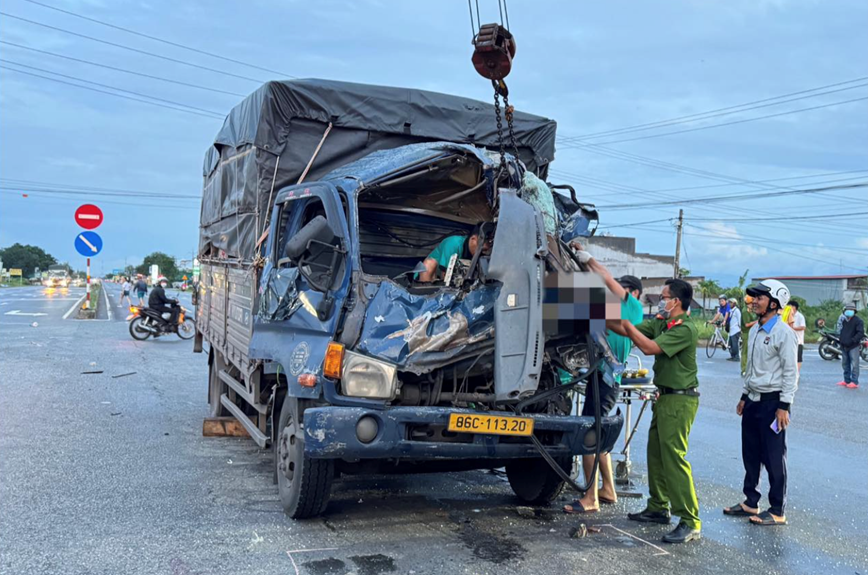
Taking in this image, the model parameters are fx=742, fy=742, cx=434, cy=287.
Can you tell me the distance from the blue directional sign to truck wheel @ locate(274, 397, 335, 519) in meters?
17.3

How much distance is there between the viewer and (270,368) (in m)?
5.67

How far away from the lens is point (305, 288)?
5234 mm

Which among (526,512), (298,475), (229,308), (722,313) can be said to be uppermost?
(229,308)

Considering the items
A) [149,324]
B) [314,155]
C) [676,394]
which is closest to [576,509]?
[676,394]

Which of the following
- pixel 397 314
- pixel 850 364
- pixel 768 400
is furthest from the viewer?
pixel 850 364

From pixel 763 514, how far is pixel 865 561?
839 millimetres

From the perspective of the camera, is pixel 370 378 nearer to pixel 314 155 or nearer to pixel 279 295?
pixel 279 295

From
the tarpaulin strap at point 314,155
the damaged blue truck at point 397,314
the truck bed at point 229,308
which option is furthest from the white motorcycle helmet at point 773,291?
the truck bed at point 229,308

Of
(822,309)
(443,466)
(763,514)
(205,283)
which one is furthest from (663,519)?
(822,309)

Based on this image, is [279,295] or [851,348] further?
[851,348]

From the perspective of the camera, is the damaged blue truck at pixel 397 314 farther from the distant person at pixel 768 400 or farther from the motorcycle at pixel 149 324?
the motorcycle at pixel 149 324

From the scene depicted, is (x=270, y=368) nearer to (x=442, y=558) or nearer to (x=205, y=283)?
(x=442, y=558)

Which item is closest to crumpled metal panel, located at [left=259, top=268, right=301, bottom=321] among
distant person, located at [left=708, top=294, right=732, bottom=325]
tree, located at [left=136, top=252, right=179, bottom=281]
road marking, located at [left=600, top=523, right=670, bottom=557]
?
road marking, located at [left=600, top=523, right=670, bottom=557]

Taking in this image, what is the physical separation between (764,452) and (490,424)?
256 centimetres
